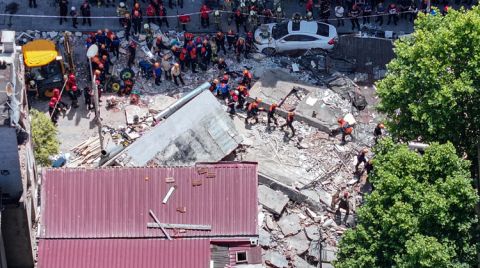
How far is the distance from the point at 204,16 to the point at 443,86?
54.0ft

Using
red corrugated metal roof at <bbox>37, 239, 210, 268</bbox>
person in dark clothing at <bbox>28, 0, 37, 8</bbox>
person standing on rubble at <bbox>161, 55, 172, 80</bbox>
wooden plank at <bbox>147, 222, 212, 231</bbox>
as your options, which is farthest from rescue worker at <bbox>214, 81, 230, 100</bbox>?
red corrugated metal roof at <bbox>37, 239, 210, 268</bbox>

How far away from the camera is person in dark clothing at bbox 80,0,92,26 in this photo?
161ft

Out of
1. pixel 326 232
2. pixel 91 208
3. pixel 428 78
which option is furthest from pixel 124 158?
pixel 428 78

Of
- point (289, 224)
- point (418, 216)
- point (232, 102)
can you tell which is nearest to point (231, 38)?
point (232, 102)

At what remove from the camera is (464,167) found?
3553cm

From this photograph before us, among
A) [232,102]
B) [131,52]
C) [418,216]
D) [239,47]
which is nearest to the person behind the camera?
[418,216]

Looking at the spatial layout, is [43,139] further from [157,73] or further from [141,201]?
[157,73]

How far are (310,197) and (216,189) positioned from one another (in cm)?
691

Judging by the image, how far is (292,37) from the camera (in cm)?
4906

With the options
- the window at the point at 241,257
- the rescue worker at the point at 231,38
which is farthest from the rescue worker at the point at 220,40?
the window at the point at 241,257

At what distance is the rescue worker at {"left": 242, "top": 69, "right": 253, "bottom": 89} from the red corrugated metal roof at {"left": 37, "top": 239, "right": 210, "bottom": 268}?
1257 cm

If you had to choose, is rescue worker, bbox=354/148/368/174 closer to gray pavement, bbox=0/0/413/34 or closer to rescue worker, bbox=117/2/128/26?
gray pavement, bbox=0/0/413/34

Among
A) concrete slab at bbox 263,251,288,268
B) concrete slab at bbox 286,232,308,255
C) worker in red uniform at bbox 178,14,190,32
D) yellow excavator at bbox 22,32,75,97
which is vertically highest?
worker in red uniform at bbox 178,14,190,32

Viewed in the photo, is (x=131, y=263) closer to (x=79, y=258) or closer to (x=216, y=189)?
(x=79, y=258)
